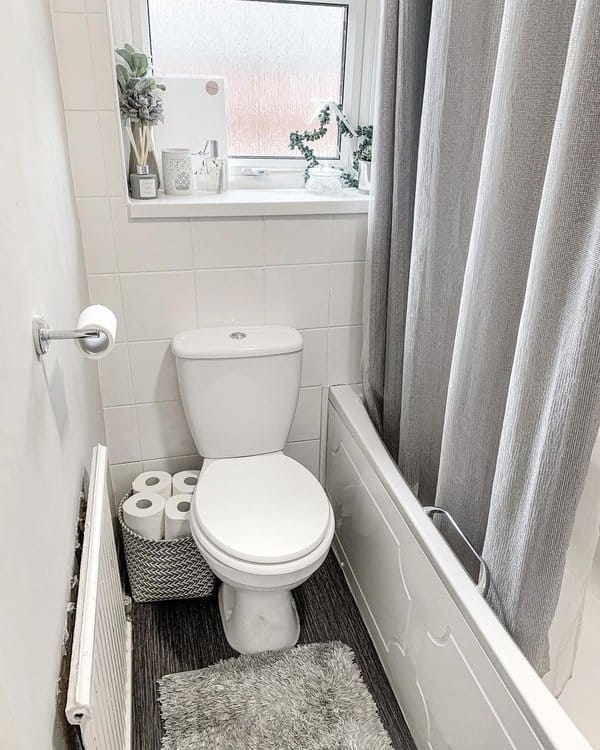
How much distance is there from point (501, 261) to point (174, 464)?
1.24 metres

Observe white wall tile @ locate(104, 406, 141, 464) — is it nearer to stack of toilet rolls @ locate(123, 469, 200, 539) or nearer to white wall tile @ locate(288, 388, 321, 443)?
stack of toilet rolls @ locate(123, 469, 200, 539)

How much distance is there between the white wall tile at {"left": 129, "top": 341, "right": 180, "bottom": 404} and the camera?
1.77 m

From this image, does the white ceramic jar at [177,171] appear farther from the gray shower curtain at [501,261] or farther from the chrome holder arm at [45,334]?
the chrome holder arm at [45,334]

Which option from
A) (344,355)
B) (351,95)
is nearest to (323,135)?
(351,95)

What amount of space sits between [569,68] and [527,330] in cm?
39

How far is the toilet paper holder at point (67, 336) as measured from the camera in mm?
898

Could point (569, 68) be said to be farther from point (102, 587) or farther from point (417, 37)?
point (102, 587)

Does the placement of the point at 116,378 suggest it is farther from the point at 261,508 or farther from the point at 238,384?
the point at 261,508

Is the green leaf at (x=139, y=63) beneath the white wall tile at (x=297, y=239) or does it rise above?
above

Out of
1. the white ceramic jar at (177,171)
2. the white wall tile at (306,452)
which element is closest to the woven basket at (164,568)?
the white wall tile at (306,452)

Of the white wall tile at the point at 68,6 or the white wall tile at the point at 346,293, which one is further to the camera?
the white wall tile at the point at 346,293

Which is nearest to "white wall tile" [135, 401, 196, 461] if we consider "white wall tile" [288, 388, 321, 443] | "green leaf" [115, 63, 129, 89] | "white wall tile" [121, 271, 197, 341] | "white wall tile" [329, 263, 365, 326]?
"white wall tile" [121, 271, 197, 341]

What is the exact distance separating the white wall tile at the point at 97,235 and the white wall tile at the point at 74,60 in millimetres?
233

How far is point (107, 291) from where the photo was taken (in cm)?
167
